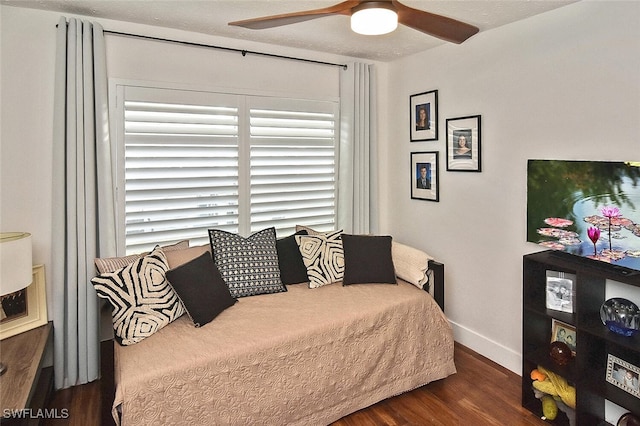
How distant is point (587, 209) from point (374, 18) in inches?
66.1

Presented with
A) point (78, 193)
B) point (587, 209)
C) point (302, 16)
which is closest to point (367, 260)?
point (587, 209)

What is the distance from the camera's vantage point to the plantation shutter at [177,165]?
2.92 metres

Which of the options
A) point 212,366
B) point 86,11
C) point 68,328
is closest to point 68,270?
point 68,328

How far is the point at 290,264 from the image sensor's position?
3.06m

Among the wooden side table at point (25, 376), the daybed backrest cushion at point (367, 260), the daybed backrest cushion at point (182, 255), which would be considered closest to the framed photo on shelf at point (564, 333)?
the daybed backrest cushion at point (367, 260)

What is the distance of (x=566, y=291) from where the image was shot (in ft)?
7.91

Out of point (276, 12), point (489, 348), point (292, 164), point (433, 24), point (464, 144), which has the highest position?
point (276, 12)

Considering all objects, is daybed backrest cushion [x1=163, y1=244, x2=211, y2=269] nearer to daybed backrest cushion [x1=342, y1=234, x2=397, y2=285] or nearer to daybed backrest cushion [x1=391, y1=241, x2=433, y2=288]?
daybed backrest cushion [x1=342, y1=234, x2=397, y2=285]

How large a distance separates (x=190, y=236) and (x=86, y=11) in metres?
1.65

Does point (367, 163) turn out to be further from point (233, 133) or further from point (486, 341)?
point (486, 341)

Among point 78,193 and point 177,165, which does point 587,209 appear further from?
point 78,193

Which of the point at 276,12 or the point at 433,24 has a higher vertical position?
the point at 276,12

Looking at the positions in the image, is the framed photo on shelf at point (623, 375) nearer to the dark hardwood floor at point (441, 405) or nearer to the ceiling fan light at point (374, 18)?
the dark hardwood floor at point (441, 405)

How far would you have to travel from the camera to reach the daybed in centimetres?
194
